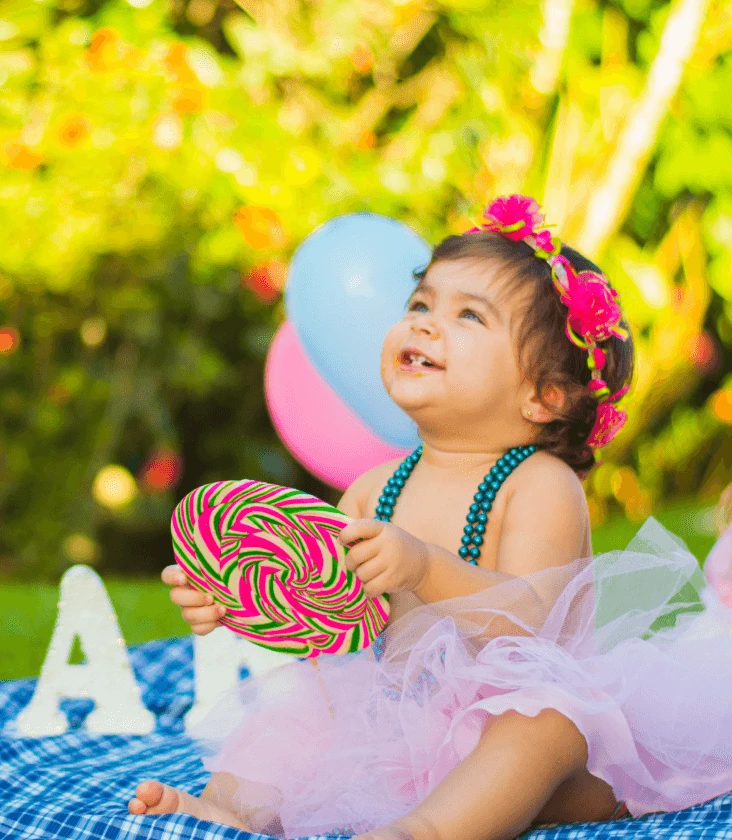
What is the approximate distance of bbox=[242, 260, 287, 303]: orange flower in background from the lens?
3.79 metres

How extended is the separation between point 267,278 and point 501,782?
2745 mm

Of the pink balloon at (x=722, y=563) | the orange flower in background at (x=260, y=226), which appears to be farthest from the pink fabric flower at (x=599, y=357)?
the orange flower in background at (x=260, y=226)

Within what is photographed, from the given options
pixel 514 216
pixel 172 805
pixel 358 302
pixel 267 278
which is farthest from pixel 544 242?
pixel 267 278

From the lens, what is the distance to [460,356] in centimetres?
157

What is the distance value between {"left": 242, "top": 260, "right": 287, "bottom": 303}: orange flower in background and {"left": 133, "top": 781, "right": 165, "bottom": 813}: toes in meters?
2.57

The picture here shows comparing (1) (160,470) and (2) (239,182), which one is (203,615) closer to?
(2) (239,182)

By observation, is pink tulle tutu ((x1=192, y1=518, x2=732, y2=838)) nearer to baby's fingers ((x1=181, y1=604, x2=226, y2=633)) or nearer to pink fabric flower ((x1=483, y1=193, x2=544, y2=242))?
baby's fingers ((x1=181, y1=604, x2=226, y2=633))

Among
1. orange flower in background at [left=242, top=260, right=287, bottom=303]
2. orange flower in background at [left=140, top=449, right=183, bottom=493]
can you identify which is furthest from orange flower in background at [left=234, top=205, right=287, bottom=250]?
orange flower in background at [left=140, top=449, right=183, bottom=493]

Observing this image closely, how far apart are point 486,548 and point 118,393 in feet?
8.70

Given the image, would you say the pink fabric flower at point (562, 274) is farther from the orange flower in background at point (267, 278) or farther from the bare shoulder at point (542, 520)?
Answer: the orange flower in background at point (267, 278)

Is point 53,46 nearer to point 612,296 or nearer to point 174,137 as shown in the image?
point 174,137

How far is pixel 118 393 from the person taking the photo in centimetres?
398

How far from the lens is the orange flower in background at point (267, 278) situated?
12.4 ft

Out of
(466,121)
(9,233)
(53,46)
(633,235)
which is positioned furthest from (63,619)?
(633,235)
